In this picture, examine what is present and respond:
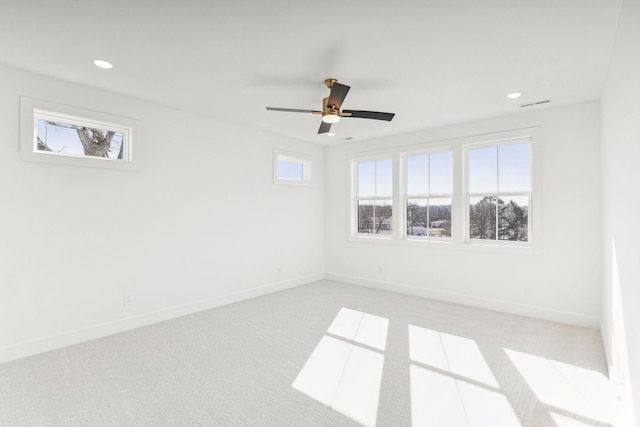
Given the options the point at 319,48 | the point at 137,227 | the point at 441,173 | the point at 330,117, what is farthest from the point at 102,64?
the point at 441,173

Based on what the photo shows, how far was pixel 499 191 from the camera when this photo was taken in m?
4.54

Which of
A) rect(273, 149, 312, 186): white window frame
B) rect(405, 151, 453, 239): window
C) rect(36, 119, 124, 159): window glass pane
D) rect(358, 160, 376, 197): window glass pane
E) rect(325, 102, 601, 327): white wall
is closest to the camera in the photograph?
rect(36, 119, 124, 159): window glass pane

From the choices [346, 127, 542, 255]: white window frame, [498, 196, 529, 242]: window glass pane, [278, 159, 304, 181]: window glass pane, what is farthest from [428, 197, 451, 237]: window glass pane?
[278, 159, 304, 181]: window glass pane

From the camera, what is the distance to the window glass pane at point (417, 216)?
17.4ft

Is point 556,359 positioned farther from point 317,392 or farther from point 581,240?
point 317,392

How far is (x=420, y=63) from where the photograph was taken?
9.41 ft

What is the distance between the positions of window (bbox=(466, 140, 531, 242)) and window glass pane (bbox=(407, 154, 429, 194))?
0.67m

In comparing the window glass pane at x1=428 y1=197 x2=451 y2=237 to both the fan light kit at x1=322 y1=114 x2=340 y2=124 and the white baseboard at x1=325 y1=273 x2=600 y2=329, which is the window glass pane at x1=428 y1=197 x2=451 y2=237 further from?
the fan light kit at x1=322 y1=114 x2=340 y2=124

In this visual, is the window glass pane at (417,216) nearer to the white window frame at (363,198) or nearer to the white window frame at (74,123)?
the white window frame at (363,198)

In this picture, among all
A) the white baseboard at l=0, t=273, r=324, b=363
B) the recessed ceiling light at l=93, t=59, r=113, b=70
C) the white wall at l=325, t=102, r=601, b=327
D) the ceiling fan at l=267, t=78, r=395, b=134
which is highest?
the recessed ceiling light at l=93, t=59, r=113, b=70

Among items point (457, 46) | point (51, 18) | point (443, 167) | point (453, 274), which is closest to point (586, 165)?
point (443, 167)

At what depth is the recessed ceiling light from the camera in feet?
9.33

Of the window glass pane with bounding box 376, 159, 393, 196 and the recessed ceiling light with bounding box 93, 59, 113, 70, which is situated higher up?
the recessed ceiling light with bounding box 93, 59, 113, 70

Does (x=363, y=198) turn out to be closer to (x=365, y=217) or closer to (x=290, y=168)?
(x=365, y=217)
